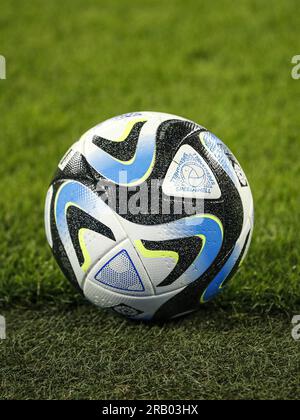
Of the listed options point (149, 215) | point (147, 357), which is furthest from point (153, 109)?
point (147, 357)

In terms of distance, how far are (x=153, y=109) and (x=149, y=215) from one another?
315cm

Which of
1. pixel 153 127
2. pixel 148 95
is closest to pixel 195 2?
pixel 148 95

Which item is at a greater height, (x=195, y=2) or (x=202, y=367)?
(x=195, y=2)

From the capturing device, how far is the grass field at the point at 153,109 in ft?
10.3

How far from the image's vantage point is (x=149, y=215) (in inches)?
122

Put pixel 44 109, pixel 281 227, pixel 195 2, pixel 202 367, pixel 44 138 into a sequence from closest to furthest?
pixel 202 367, pixel 281 227, pixel 44 138, pixel 44 109, pixel 195 2

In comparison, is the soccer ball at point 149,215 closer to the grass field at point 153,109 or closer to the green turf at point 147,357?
the green turf at point 147,357

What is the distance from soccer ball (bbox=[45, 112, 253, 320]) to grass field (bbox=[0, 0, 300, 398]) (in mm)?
311

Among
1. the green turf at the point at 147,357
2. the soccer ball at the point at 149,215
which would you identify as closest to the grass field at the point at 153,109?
the green turf at the point at 147,357

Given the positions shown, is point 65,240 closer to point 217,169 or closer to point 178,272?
point 178,272

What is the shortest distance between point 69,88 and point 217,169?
3755 millimetres

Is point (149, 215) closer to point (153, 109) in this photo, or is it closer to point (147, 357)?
point (147, 357)

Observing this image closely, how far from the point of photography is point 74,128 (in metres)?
5.92

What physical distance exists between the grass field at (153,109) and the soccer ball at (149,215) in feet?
1.02
